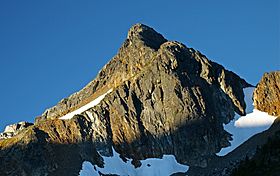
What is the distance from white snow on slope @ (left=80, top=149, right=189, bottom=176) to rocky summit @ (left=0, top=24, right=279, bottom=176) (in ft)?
4.17

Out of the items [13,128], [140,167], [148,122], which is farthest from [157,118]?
[13,128]

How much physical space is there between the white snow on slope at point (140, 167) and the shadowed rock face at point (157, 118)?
6.03 feet

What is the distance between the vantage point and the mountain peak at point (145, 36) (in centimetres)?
17425

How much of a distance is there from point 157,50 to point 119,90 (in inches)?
888

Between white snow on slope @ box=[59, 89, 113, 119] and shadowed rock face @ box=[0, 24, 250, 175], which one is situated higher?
white snow on slope @ box=[59, 89, 113, 119]

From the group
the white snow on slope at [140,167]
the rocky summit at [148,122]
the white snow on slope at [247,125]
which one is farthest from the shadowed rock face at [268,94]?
the white snow on slope at [140,167]

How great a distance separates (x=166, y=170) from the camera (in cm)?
13175

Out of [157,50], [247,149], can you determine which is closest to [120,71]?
[157,50]

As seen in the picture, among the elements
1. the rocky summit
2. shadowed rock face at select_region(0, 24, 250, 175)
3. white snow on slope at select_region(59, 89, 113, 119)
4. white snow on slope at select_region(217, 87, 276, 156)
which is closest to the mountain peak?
the rocky summit

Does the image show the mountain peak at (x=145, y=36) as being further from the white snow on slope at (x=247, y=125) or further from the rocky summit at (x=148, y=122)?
the white snow on slope at (x=247, y=125)

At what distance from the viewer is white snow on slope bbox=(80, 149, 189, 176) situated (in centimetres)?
13138

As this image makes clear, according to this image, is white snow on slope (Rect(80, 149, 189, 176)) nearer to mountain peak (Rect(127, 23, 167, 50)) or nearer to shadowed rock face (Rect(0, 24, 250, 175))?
shadowed rock face (Rect(0, 24, 250, 175))

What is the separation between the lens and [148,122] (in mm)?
144875

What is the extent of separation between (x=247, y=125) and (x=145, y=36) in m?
51.0
